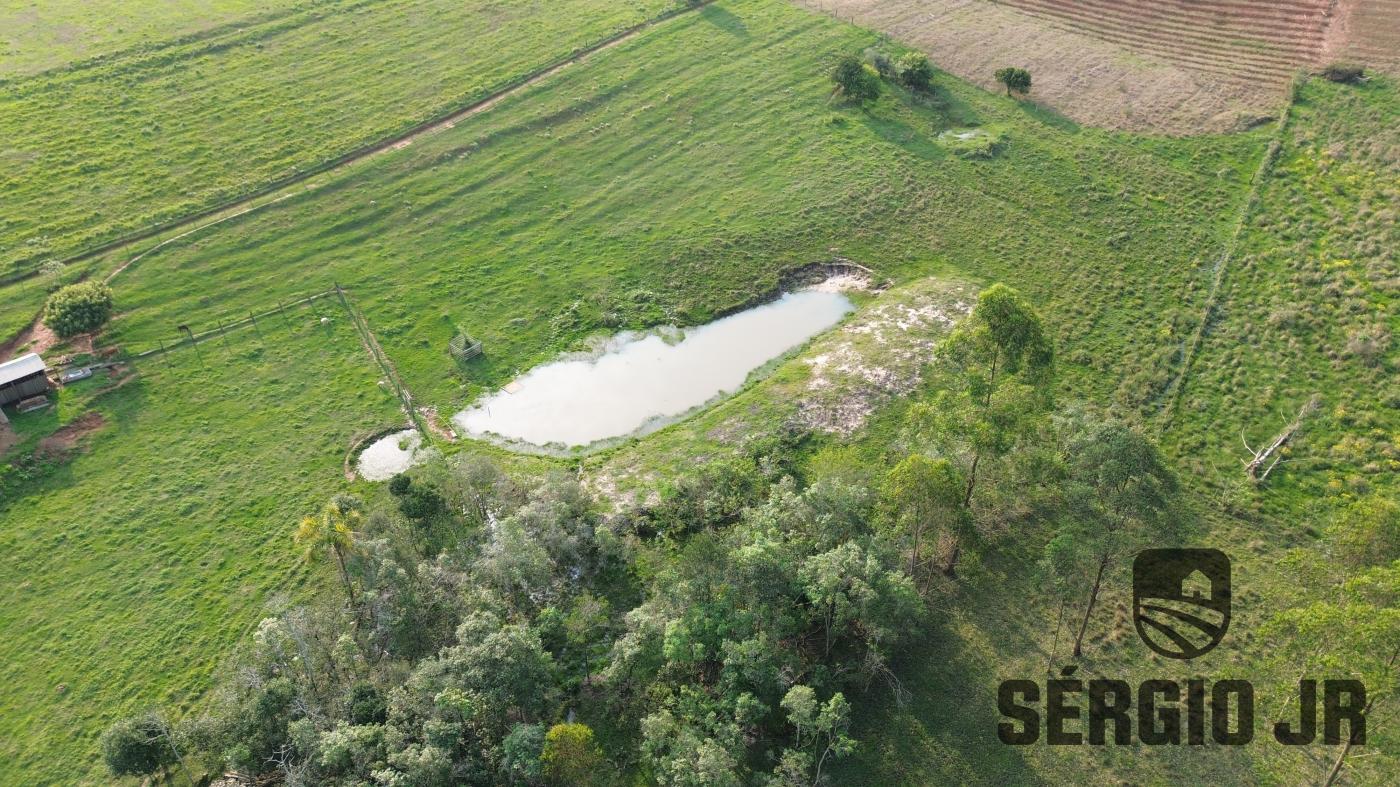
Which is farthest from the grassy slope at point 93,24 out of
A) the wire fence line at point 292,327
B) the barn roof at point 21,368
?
the barn roof at point 21,368

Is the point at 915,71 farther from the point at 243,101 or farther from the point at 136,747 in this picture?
the point at 136,747

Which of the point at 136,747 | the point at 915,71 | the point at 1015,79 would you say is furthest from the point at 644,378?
the point at 1015,79

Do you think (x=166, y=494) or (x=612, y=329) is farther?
(x=612, y=329)

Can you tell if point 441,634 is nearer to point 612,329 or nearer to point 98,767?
point 98,767

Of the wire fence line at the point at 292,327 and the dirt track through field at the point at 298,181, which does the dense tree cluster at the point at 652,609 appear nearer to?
the wire fence line at the point at 292,327

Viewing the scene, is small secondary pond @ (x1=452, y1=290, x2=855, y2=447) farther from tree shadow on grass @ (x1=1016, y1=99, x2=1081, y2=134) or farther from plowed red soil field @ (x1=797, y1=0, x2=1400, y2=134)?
plowed red soil field @ (x1=797, y1=0, x2=1400, y2=134)

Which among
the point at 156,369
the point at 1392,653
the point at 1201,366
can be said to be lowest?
the point at 1201,366

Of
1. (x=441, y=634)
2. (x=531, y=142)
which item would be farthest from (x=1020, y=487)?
(x=531, y=142)
